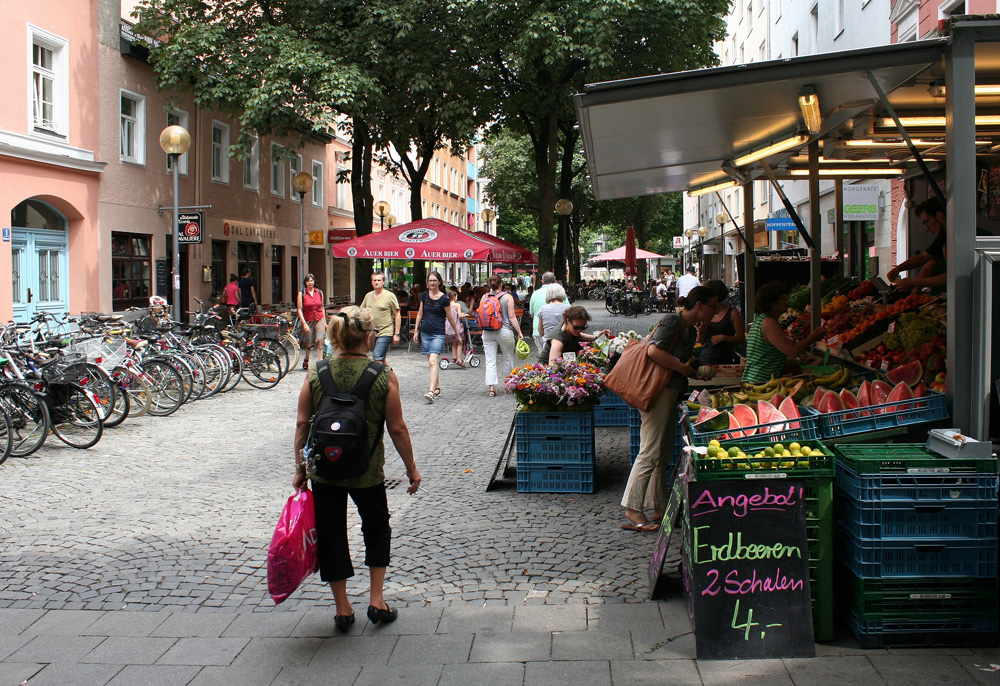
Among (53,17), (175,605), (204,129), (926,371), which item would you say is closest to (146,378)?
(175,605)

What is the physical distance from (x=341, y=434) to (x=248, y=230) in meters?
23.8

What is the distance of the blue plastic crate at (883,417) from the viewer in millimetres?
4707

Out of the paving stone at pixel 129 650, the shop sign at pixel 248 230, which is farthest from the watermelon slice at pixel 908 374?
the shop sign at pixel 248 230

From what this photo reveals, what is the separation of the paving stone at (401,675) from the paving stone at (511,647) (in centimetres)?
22

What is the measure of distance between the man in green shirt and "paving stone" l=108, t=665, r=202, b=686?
892 cm

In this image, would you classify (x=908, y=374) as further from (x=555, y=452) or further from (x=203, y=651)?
(x=203, y=651)

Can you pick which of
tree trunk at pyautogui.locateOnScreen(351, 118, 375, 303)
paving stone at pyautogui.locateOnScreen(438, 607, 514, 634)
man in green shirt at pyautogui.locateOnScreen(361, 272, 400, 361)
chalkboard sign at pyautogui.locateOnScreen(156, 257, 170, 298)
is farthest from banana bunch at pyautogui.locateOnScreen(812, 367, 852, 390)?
chalkboard sign at pyautogui.locateOnScreen(156, 257, 170, 298)

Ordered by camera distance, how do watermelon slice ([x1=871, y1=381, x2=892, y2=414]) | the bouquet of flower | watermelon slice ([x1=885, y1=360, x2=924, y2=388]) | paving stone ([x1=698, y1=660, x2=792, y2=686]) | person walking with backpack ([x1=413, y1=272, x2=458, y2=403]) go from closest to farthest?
paving stone ([x1=698, y1=660, x2=792, y2=686])
watermelon slice ([x1=871, y1=381, x2=892, y2=414])
watermelon slice ([x1=885, y1=360, x2=924, y2=388])
the bouquet of flower
person walking with backpack ([x1=413, y1=272, x2=458, y2=403])

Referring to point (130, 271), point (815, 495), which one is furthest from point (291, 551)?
point (130, 271)

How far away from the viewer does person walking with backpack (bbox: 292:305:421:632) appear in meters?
4.45

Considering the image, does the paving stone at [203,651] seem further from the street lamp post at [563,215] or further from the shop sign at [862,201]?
the street lamp post at [563,215]

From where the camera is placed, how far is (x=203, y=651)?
4.34m

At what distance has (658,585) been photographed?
4.96 meters

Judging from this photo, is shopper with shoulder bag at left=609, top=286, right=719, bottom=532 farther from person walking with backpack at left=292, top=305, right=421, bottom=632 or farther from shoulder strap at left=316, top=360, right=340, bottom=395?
shoulder strap at left=316, top=360, right=340, bottom=395
